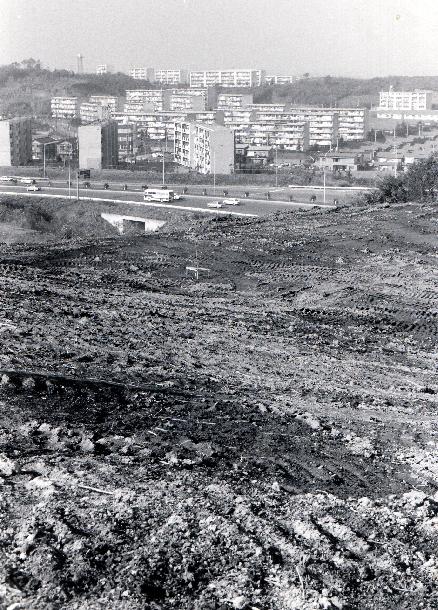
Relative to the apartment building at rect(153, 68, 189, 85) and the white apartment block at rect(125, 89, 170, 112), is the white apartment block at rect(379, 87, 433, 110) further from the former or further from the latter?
the apartment building at rect(153, 68, 189, 85)

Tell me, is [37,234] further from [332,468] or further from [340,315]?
[332,468]

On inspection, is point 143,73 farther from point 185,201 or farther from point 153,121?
point 185,201

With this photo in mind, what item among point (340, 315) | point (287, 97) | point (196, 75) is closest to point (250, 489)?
point (340, 315)

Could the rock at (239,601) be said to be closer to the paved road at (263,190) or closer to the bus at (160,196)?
the bus at (160,196)

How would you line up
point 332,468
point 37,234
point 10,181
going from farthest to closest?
point 10,181 → point 37,234 → point 332,468

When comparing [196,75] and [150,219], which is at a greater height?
[196,75]

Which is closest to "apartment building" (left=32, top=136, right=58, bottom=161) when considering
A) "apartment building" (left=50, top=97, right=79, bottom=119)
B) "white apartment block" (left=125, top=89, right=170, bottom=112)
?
"white apartment block" (left=125, top=89, right=170, bottom=112)

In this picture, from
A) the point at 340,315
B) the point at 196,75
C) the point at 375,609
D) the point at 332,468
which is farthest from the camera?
the point at 196,75
